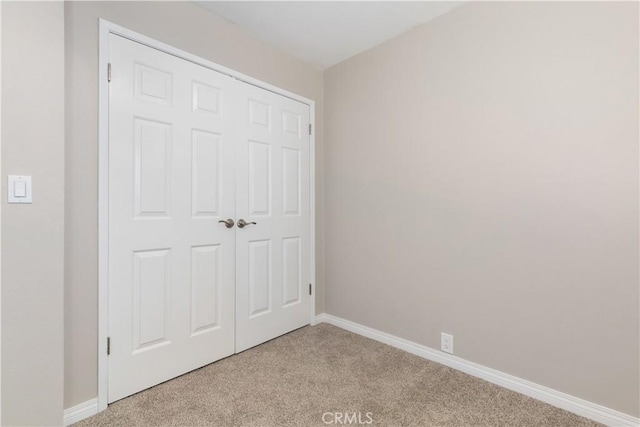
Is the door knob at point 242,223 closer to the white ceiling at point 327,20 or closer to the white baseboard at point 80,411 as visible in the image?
the white baseboard at point 80,411

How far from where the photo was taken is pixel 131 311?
171 cm

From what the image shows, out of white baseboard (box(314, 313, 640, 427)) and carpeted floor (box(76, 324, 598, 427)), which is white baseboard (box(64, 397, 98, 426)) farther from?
white baseboard (box(314, 313, 640, 427))

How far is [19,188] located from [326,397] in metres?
1.78

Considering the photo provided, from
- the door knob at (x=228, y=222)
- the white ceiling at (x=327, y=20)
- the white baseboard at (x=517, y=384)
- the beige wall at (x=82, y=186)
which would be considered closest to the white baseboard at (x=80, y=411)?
the beige wall at (x=82, y=186)

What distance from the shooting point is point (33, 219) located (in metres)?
1.33

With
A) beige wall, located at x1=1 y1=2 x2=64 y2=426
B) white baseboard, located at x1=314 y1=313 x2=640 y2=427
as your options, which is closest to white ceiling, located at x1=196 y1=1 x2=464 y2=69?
beige wall, located at x1=1 y1=2 x2=64 y2=426

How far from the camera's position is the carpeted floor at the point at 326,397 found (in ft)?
4.97

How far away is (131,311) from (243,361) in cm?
81

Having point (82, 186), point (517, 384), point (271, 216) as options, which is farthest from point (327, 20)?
point (517, 384)

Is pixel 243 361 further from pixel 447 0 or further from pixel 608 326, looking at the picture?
pixel 447 0

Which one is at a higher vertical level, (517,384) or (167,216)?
(167,216)

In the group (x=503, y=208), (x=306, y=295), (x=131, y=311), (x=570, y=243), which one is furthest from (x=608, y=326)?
(x=131, y=311)

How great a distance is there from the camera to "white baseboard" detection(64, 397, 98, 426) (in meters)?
1.49

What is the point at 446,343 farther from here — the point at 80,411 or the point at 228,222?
the point at 80,411
